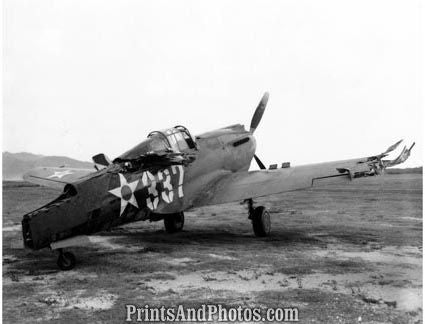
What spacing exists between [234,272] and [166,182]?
273 cm

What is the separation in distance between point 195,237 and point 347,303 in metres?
5.43

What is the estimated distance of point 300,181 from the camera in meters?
9.77

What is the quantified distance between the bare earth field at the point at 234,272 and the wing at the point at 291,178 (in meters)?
1.00

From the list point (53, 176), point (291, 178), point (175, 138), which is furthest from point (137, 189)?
point (53, 176)

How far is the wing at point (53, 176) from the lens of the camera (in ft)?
40.3

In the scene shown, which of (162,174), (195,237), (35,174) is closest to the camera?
(162,174)

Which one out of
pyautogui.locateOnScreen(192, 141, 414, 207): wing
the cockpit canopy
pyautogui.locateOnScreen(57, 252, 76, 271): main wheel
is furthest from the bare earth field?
the cockpit canopy

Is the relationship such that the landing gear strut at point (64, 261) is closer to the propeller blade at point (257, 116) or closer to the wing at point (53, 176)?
the wing at point (53, 176)

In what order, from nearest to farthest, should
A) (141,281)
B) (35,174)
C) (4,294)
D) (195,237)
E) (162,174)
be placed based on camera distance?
1. (4,294)
2. (141,281)
3. (162,174)
4. (195,237)
5. (35,174)

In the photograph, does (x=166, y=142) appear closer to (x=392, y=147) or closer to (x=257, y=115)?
(x=392, y=147)

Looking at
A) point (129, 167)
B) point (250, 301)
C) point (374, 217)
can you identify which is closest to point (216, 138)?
point (129, 167)

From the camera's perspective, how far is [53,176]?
41.7 ft

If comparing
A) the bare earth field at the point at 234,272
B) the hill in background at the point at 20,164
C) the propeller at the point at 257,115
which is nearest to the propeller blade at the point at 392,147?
the bare earth field at the point at 234,272

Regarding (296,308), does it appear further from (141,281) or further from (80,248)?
(80,248)
